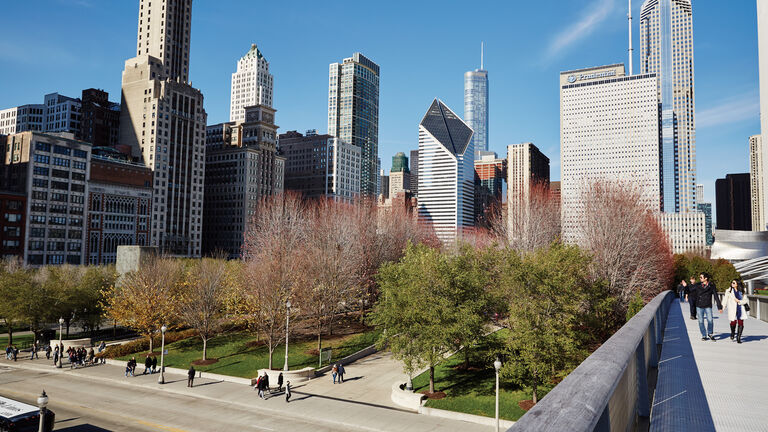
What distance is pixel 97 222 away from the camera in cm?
12344

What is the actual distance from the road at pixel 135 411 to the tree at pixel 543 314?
13.0 meters

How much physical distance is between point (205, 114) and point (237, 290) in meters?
129

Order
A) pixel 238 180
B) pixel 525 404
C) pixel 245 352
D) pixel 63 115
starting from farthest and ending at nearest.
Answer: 1. pixel 63 115
2. pixel 238 180
3. pixel 245 352
4. pixel 525 404

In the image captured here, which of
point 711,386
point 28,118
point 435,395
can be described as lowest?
point 435,395

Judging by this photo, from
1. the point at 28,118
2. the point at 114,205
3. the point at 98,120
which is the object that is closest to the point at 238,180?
the point at 114,205

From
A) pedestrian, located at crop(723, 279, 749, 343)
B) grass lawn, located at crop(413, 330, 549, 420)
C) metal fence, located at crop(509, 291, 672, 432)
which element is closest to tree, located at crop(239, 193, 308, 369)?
grass lawn, located at crop(413, 330, 549, 420)

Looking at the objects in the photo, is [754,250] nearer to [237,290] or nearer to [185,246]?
[237,290]

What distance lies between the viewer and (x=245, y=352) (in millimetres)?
47688

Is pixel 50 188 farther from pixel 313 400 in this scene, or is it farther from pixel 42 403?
pixel 42 403

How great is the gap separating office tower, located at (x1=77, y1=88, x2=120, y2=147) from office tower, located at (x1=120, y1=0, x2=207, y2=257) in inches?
934

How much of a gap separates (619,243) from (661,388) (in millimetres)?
40629

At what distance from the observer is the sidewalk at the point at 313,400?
28516 millimetres

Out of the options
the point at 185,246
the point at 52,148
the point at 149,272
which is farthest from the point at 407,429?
the point at 185,246

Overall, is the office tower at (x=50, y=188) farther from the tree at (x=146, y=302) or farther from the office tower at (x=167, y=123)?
the tree at (x=146, y=302)
